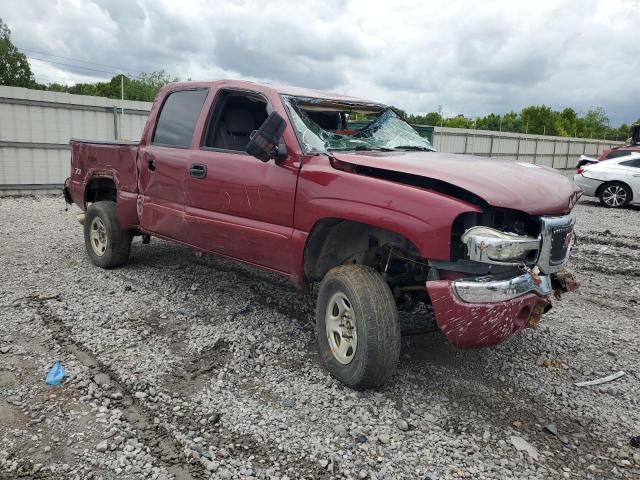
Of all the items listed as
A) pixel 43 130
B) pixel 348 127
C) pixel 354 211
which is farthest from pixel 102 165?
pixel 43 130

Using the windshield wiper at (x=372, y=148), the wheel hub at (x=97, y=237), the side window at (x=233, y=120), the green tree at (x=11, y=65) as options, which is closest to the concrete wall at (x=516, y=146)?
the wheel hub at (x=97, y=237)

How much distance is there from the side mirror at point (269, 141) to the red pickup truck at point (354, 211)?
11 millimetres

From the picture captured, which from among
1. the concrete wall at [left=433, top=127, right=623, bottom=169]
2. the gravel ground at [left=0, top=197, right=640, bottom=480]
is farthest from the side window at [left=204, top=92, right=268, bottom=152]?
the concrete wall at [left=433, top=127, right=623, bottom=169]

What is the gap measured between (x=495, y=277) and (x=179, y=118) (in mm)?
3332

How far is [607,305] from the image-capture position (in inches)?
211

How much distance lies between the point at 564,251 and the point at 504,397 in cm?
102

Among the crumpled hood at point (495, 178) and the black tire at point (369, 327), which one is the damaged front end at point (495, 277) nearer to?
the crumpled hood at point (495, 178)

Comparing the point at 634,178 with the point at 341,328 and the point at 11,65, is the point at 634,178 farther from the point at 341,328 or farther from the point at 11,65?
the point at 11,65

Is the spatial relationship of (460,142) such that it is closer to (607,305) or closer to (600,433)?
(607,305)

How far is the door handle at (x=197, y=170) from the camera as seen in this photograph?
4.39m

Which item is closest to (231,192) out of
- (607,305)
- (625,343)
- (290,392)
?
(290,392)

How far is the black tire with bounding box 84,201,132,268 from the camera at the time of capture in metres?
5.79

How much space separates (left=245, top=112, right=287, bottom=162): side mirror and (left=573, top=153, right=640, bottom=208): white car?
476 inches

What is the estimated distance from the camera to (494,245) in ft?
9.46
